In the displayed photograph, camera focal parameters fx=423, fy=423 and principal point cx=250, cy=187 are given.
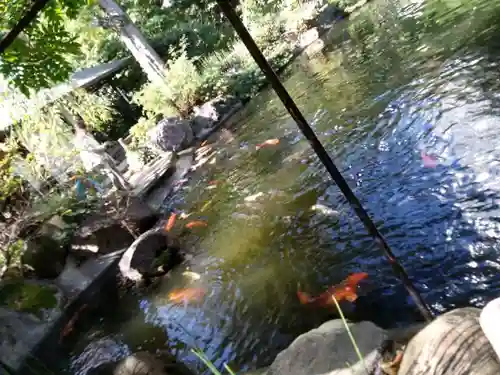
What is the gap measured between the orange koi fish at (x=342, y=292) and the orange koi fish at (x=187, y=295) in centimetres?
196

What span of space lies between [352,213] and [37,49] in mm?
4610

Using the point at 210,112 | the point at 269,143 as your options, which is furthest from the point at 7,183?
the point at 210,112

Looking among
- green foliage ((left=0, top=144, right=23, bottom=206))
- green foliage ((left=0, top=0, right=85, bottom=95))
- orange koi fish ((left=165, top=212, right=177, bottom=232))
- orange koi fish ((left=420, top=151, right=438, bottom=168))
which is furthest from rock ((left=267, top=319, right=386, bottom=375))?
green foliage ((left=0, top=144, right=23, bottom=206))

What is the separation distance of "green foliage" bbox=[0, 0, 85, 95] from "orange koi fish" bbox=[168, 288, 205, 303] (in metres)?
4.08

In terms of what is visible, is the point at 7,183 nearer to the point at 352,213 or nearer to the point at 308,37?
the point at 352,213

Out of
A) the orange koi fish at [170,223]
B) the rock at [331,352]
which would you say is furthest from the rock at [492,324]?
the orange koi fish at [170,223]

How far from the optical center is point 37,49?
317 cm

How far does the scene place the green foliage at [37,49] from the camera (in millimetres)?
3031

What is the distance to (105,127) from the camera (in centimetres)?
1931

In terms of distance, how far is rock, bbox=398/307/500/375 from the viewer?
230 centimetres

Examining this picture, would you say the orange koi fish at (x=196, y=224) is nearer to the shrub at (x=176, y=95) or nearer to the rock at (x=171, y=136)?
the rock at (x=171, y=136)

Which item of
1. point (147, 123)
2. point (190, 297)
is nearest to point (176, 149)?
point (147, 123)

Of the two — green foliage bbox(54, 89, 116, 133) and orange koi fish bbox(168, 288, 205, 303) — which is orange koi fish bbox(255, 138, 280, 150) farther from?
green foliage bbox(54, 89, 116, 133)

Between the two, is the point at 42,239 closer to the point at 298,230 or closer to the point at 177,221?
the point at 177,221
